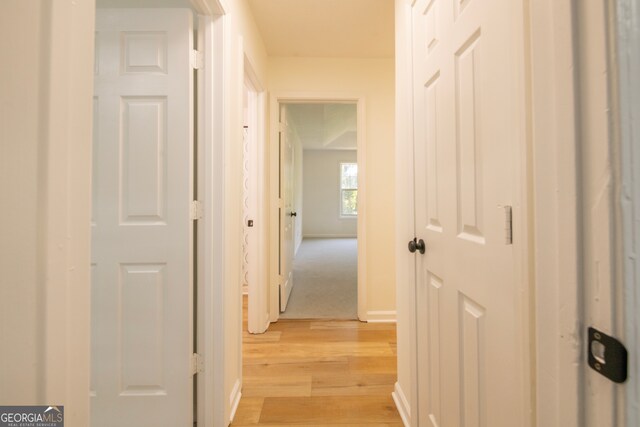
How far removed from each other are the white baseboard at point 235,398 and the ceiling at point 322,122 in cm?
340

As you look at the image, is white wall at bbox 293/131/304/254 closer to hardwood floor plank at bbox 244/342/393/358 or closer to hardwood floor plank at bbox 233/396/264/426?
hardwood floor plank at bbox 244/342/393/358

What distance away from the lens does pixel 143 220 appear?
1.42m

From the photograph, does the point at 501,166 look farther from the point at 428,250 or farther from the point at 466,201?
the point at 428,250

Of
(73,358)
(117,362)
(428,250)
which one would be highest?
(428,250)

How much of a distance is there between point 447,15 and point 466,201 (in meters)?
0.66

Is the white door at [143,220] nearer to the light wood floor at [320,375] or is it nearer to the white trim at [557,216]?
the light wood floor at [320,375]

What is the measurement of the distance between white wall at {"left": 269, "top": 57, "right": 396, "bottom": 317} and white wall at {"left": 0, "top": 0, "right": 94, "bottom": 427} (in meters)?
2.42

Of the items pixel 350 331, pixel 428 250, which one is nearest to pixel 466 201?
pixel 428 250

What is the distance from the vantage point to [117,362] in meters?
1.40

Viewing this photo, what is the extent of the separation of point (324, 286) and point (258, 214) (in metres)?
1.75

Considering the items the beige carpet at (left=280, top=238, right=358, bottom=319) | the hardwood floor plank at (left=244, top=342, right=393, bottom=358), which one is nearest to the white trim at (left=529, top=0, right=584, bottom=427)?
the hardwood floor plank at (left=244, top=342, right=393, bottom=358)

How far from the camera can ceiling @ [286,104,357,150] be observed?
A: 456 cm

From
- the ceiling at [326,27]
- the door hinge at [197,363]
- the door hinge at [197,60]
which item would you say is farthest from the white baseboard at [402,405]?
the ceiling at [326,27]

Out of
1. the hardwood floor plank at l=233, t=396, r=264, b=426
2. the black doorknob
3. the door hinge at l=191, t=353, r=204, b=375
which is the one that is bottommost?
the hardwood floor plank at l=233, t=396, r=264, b=426
